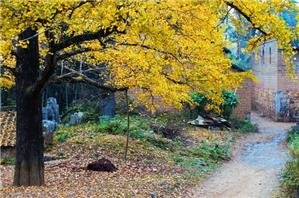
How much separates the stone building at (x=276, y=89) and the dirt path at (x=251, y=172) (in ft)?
17.2

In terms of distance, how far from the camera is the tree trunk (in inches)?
449

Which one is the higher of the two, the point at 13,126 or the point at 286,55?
the point at 286,55

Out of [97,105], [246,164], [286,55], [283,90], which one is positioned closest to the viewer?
[286,55]

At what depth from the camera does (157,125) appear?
21.7m

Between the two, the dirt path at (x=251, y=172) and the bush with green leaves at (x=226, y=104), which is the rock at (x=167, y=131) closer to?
the dirt path at (x=251, y=172)

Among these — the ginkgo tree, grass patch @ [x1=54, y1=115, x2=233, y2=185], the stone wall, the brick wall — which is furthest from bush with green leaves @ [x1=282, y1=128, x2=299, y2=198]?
the stone wall

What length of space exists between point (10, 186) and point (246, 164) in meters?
8.10

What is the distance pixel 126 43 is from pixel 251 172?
5992 mm

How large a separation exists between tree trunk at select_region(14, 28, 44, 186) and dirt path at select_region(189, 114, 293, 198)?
368 centimetres

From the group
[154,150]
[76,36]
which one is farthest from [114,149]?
[76,36]

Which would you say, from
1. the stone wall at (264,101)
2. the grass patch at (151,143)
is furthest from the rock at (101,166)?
the stone wall at (264,101)

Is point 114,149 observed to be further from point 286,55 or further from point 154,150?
point 286,55

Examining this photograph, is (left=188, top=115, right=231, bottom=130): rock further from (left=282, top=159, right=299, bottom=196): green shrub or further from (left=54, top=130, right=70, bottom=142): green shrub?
(left=282, top=159, right=299, bottom=196): green shrub

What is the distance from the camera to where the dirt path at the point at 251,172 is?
12.7 meters
